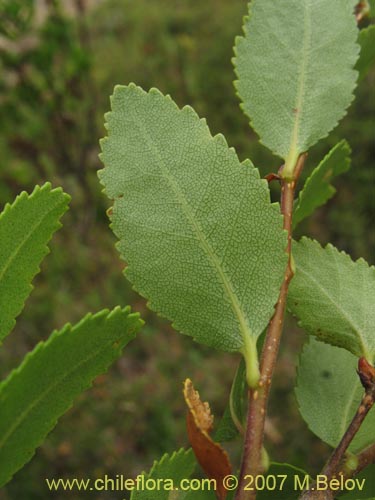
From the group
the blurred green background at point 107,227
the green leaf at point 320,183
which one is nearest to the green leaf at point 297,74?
the green leaf at point 320,183

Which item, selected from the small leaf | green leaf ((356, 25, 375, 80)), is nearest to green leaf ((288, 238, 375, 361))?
the small leaf

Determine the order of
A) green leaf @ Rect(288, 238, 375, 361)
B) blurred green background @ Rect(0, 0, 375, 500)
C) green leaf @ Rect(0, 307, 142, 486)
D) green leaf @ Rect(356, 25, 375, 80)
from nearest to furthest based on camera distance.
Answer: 1. green leaf @ Rect(0, 307, 142, 486)
2. green leaf @ Rect(288, 238, 375, 361)
3. green leaf @ Rect(356, 25, 375, 80)
4. blurred green background @ Rect(0, 0, 375, 500)

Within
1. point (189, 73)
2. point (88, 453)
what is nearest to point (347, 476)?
point (88, 453)

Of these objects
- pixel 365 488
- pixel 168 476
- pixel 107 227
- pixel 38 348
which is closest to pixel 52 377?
pixel 38 348

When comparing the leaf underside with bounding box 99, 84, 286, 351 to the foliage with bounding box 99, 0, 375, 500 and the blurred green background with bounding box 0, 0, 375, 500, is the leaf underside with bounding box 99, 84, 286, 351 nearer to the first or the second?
the foliage with bounding box 99, 0, 375, 500

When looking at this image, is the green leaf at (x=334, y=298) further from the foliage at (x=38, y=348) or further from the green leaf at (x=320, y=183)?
the foliage at (x=38, y=348)

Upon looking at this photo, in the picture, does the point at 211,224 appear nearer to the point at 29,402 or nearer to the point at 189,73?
the point at 29,402

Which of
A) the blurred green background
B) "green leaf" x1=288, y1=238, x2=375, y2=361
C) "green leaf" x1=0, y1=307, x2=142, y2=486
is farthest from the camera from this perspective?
the blurred green background
